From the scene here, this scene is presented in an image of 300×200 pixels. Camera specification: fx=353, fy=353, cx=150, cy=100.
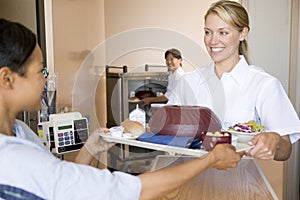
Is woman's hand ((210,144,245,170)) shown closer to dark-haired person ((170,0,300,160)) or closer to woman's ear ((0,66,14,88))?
dark-haired person ((170,0,300,160))

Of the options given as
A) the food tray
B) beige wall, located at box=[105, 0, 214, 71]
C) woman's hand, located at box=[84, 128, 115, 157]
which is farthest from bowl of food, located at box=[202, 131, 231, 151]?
beige wall, located at box=[105, 0, 214, 71]

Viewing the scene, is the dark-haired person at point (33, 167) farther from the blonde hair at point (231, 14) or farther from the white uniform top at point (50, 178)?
the blonde hair at point (231, 14)

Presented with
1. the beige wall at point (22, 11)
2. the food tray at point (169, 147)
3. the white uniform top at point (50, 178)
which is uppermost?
the beige wall at point (22, 11)

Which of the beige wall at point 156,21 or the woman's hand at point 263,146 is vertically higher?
the beige wall at point 156,21

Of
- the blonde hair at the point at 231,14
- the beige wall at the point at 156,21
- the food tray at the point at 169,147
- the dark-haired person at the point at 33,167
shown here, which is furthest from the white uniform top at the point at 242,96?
the beige wall at the point at 156,21

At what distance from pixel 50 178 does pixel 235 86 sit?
2.52 feet

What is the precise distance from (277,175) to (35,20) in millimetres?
1329

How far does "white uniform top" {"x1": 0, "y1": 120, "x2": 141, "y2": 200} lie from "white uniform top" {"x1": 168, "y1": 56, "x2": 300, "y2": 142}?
2.01 feet

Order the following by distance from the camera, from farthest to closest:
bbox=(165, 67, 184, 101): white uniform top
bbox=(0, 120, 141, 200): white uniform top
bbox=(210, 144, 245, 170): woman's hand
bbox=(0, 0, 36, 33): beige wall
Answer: bbox=(0, 0, 36, 33): beige wall
bbox=(165, 67, 184, 101): white uniform top
bbox=(210, 144, 245, 170): woman's hand
bbox=(0, 120, 141, 200): white uniform top

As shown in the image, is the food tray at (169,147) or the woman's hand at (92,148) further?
the woman's hand at (92,148)

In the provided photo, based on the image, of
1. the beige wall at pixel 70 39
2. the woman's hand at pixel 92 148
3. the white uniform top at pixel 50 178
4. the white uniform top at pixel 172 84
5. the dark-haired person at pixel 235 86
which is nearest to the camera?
the white uniform top at pixel 50 178

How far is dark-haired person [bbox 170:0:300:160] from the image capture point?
1.01m

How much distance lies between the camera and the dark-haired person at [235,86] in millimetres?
1011

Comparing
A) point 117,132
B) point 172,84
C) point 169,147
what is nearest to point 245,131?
point 169,147
